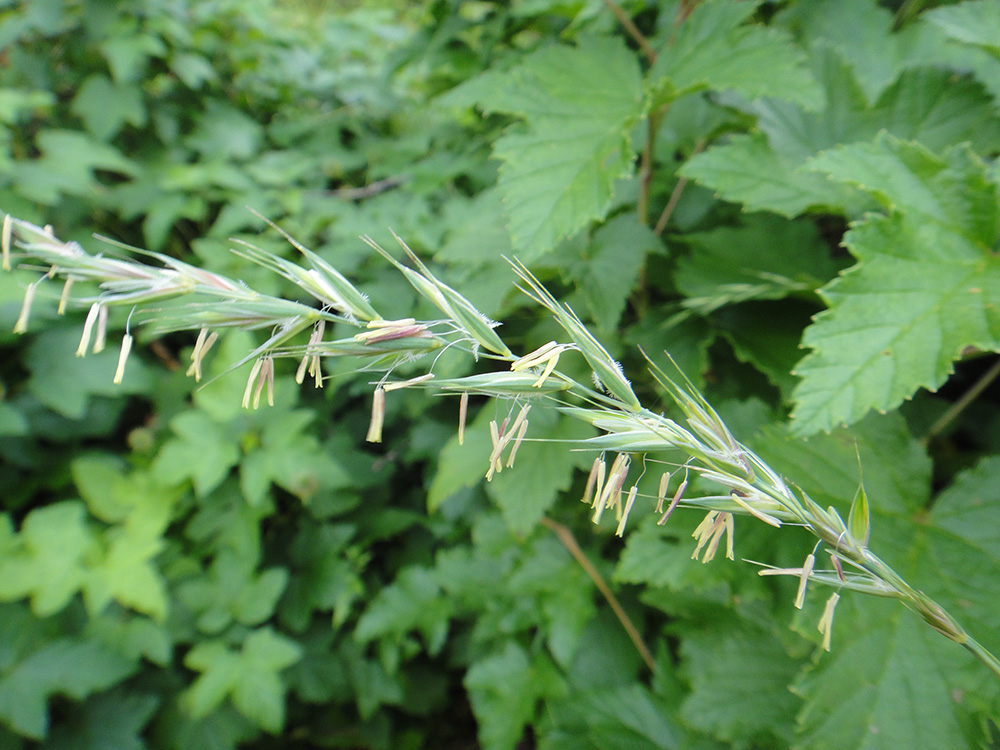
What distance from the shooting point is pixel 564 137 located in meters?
0.96

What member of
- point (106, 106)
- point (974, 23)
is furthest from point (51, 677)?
point (974, 23)

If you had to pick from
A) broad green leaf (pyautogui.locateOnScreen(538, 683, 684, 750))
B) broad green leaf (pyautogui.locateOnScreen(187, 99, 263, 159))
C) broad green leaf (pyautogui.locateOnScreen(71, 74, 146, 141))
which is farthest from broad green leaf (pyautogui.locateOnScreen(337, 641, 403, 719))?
broad green leaf (pyautogui.locateOnScreen(71, 74, 146, 141))

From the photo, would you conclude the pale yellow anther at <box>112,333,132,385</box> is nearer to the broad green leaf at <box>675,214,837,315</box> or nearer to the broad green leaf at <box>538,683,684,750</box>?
the broad green leaf at <box>675,214,837,315</box>

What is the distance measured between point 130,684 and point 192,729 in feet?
0.78

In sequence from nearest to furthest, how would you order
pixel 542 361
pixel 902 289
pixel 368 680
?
pixel 542 361 → pixel 902 289 → pixel 368 680

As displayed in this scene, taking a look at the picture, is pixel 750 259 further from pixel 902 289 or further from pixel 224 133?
pixel 224 133

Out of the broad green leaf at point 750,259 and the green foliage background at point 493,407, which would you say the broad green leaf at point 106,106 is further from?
the broad green leaf at point 750,259

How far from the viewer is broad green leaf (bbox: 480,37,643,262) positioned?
2.79 ft

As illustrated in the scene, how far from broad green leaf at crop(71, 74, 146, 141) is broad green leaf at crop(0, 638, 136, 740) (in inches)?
65.9

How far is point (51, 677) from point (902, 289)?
6.39 ft

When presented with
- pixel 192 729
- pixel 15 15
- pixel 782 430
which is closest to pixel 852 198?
pixel 782 430

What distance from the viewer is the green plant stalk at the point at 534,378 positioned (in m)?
0.44

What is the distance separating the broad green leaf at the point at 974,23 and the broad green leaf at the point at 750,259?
34 centimetres

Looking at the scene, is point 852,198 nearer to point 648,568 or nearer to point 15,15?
point 648,568
